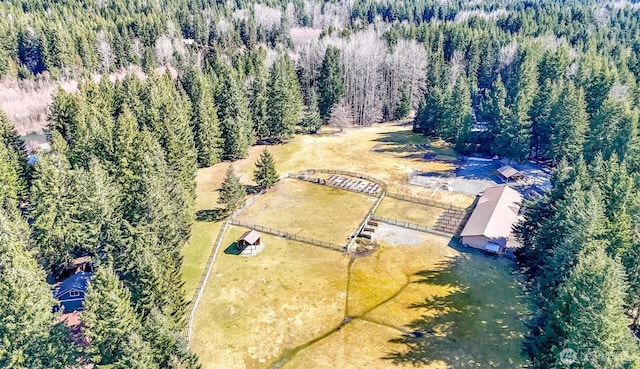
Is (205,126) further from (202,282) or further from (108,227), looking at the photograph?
(202,282)

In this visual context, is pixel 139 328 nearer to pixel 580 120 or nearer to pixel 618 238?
pixel 618 238

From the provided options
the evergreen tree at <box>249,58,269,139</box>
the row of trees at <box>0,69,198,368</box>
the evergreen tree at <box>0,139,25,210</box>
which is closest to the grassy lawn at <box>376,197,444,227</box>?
the row of trees at <box>0,69,198,368</box>

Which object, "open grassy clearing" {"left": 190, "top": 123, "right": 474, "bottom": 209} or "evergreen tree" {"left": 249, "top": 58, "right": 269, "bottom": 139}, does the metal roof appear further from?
"evergreen tree" {"left": 249, "top": 58, "right": 269, "bottom": 139}

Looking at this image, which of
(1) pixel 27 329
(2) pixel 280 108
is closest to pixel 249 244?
(1) pixel 27 329

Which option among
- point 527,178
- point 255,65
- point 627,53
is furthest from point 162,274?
point 627,53

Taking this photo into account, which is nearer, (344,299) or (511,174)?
(344,299)

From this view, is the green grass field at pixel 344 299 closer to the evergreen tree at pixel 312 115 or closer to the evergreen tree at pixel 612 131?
the evergreen tree at pixel 612 131
